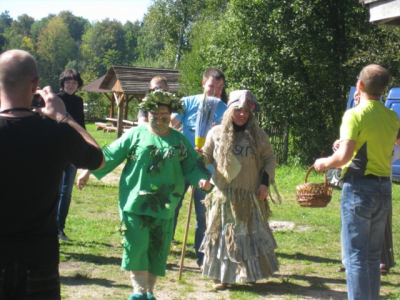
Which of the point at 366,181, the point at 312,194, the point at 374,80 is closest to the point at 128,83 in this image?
the point at 312,194

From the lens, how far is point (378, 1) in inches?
212

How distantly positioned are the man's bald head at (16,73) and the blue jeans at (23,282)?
85cm

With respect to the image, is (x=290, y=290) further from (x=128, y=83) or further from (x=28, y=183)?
(x=128, y=83)

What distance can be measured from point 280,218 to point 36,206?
7.50 metres

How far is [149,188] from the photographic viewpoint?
16.7ft

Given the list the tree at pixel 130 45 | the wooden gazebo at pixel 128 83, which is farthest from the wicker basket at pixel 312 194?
the tree at pixel 130 45

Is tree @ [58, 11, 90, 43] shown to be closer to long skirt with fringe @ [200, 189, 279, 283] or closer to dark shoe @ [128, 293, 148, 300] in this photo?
long skirt with fringe @ [200, 189, 279, 283]

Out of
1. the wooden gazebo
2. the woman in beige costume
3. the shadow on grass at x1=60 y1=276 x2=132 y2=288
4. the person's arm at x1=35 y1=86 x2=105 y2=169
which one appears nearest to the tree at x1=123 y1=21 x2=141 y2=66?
the wooden gazebo

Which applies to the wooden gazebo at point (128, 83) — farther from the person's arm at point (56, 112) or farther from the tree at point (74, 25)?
the tree at point (74, 25)

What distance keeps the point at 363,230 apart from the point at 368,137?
70 centimetres

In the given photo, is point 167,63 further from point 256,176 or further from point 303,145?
point 256,176

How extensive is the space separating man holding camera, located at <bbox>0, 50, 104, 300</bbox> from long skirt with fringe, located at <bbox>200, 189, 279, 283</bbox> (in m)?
3.19

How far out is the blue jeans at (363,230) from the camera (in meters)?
4.70

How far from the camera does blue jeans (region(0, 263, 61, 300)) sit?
118 inches
